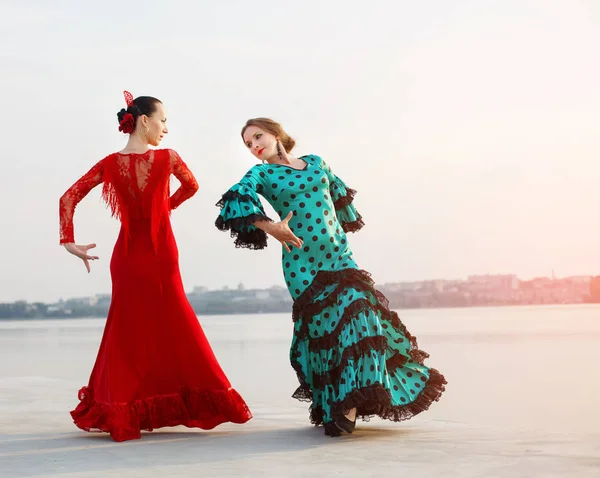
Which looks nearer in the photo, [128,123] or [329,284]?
[329,284]

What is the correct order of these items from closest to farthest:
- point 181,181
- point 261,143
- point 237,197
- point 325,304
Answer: point 237,197, point 325,304, point 261,143, point 181,181

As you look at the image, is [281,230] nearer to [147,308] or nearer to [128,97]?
[147,308]

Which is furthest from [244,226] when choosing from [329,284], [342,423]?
[342,423]

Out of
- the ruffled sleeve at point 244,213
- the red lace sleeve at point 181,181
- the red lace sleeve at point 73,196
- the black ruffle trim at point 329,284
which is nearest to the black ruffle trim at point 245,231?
the ruffled sleeve at point 244,213

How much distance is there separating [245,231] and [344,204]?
70 centimetres

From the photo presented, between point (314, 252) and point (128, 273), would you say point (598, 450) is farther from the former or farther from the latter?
point (128, 273)

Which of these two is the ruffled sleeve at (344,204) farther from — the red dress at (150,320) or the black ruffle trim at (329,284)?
the red dress at (150,320)

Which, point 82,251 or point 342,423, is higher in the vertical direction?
point 82,251

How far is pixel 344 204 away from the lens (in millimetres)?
4906

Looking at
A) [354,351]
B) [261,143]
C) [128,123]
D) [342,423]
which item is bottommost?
[342,423]

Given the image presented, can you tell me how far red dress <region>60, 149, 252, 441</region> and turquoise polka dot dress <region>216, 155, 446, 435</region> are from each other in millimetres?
486

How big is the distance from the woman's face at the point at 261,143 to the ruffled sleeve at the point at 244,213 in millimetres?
202

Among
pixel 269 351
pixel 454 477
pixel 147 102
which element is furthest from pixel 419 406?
pixel 269 351

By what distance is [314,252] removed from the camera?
14.9 feet
